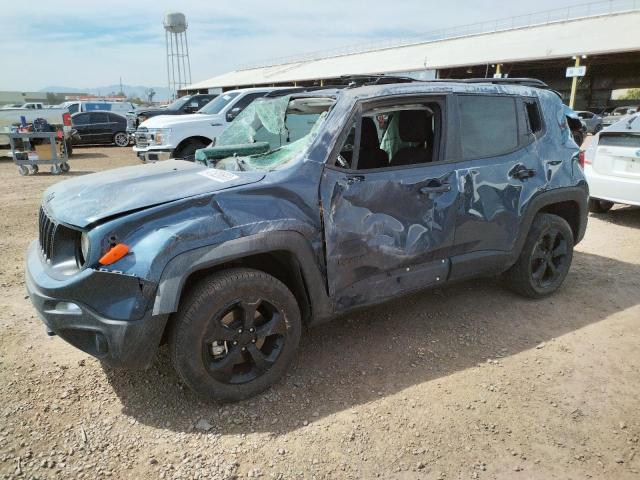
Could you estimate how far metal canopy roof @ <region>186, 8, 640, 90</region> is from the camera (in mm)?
26422

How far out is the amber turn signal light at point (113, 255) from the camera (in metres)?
2.32

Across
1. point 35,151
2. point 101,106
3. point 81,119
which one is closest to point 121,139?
point 81,119

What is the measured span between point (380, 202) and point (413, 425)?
135 centimetres

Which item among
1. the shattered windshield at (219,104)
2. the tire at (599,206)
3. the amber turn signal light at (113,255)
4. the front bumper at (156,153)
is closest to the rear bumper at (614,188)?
the tire at (599,206)

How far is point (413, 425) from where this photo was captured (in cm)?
262

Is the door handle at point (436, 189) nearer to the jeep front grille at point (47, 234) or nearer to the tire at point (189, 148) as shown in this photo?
the jeep front grille at point (47, 234)

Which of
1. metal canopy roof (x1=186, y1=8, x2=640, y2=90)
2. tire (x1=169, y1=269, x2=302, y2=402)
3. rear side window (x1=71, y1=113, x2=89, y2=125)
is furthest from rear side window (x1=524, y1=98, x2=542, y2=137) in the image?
metal canopy roof (x1=186, y1=8, x2=640, y2=90)

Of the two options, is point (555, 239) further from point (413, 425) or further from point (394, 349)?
point (413, 425)

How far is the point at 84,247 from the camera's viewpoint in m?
2.52

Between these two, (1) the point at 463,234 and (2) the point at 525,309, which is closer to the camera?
(1) the point at 463,234

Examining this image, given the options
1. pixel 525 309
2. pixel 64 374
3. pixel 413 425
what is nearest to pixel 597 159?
pixel 525 309

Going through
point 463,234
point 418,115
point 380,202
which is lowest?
point 463,234

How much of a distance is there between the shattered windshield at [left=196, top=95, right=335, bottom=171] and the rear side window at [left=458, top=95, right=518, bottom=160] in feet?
3.42

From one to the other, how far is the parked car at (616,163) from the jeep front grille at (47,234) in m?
6.17
